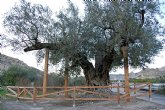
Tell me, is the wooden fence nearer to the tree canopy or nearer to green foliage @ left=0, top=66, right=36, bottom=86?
the tree canopy

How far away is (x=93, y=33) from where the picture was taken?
20781 millimetres

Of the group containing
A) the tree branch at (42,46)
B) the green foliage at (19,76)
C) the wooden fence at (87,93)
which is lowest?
the wooden fence at (87,93)

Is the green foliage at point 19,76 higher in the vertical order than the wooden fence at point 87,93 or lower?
higher

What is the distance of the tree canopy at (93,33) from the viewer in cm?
1911

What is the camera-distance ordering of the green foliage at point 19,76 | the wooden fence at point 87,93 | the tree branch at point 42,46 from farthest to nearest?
1. the green foliage at point 19,76
2. the tree branch at point 42,46
3. the wooden fence at point 87,93

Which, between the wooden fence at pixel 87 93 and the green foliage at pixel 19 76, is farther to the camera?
the green foliage at pixel 19 76

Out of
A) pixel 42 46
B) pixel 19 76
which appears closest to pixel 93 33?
pixel 42 46

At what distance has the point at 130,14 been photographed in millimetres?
18891

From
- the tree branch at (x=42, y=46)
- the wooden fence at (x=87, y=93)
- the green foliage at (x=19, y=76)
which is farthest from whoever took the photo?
the green foliage at (x=19, y=76)

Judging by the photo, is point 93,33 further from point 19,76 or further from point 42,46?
point 19,76

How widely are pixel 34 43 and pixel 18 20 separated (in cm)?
200

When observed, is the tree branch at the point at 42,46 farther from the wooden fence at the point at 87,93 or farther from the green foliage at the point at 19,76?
the green foliage at the point at 19,76

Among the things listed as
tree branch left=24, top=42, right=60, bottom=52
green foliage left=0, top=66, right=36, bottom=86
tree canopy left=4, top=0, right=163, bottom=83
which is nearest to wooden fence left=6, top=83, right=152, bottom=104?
tree canopy left=4, top=0, right=163, bottom=83

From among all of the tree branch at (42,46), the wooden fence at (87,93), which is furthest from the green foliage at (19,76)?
the tree branch at (42,46)
